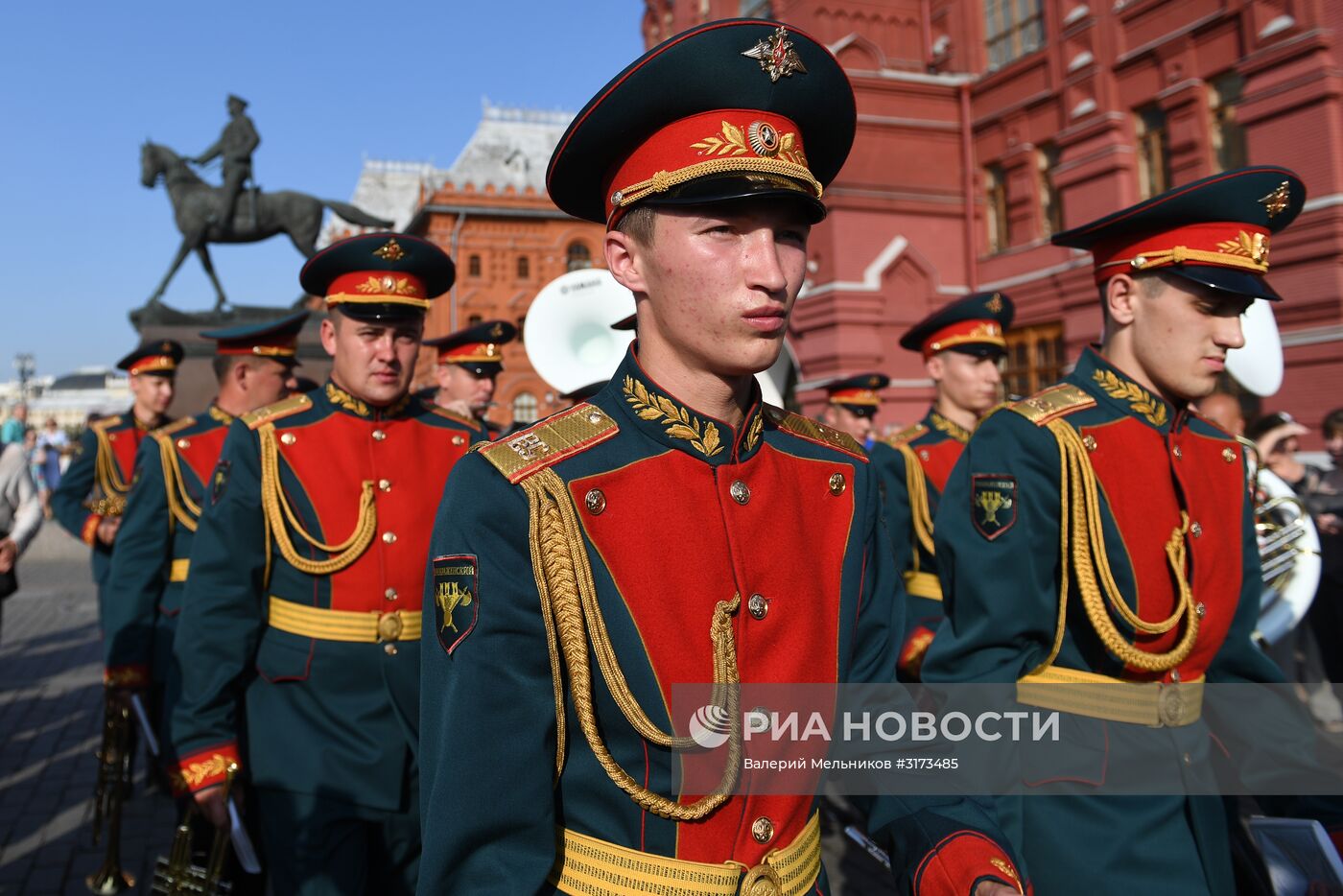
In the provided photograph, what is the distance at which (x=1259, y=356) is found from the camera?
18.9ft

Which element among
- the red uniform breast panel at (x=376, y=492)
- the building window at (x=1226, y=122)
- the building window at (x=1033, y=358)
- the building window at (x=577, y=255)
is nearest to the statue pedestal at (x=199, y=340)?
the red uniform breast panel at (x=376, y=492)

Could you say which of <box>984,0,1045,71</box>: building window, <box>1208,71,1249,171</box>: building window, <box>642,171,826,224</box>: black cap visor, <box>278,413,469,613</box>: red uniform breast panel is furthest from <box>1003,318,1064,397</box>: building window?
<box>642,171,826,224</box>: black cap visor

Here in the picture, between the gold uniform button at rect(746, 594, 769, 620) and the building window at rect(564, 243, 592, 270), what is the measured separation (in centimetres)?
3938

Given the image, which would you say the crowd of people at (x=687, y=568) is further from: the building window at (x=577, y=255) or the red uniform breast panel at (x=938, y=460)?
the building window at (x=577, y=255)

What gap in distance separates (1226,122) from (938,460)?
32.1ft

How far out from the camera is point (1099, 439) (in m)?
2.58

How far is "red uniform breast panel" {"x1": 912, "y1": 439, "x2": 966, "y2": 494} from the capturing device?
229 inches

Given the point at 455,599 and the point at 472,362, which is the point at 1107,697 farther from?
the point at 472,362

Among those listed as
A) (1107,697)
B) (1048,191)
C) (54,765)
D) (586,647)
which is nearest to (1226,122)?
(1048,191)

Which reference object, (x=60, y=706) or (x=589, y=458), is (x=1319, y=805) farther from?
(x=60, y=706)

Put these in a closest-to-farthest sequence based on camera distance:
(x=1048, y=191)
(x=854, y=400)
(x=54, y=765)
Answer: (x=54, y=765)
(x=854, y=400)
(x=1048, y=191)

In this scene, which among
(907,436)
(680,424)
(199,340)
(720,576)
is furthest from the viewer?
(199,340)

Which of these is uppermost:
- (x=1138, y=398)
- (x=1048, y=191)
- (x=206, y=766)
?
(x=1048, y=191)

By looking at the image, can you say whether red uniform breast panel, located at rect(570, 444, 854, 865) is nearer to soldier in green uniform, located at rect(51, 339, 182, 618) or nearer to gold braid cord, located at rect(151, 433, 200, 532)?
gold braid cord, located at rect(151, 433, 200, 532)
